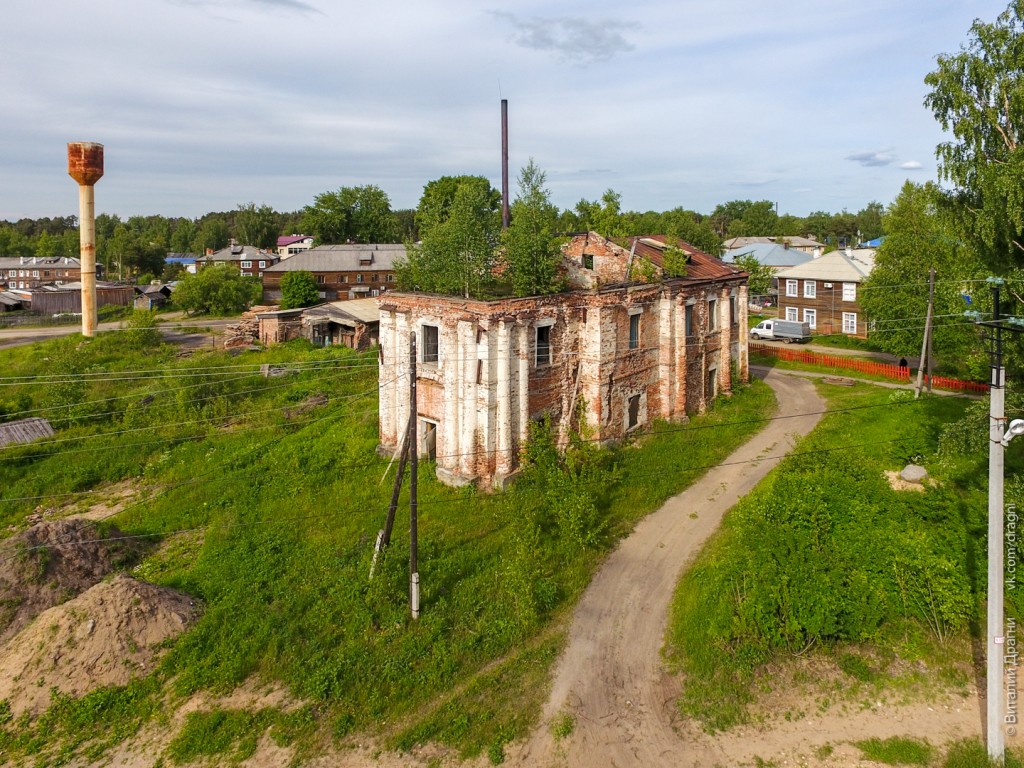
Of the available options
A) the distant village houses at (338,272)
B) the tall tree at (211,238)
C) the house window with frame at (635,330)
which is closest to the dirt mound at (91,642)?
the house window with frame at (635,330)

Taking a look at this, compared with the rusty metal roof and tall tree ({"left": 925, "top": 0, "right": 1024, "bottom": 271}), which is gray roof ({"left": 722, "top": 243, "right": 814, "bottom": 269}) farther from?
tall tree ({"left": 925, "top": 0, "right": 1024, "bottom": 271})

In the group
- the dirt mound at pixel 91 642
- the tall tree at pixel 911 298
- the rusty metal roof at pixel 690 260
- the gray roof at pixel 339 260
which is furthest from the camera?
the gray roof at pixel 339 260

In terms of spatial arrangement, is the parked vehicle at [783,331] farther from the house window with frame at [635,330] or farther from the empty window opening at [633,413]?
the house window with frame at [635,330]

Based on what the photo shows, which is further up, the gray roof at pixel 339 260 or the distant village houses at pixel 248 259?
the distant village houses at pixel 248 259

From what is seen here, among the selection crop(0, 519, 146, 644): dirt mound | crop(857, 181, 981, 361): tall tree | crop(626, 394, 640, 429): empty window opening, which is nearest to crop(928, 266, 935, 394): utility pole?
crop(857, 181, 981, 361): tall tree

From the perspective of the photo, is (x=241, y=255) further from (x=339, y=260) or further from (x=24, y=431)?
(x=24, y=431)

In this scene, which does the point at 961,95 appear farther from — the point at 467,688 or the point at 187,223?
the point at 187,223
